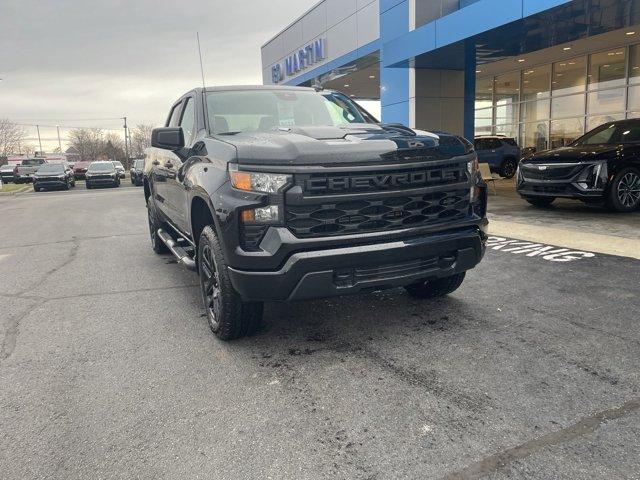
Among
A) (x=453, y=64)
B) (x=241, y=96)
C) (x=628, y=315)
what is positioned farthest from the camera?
(x=453, y=64)

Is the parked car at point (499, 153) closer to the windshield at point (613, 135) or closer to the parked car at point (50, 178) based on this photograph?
the windshield at point (613, 135)

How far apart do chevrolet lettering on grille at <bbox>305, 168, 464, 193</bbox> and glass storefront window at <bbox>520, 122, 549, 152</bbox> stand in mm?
19717

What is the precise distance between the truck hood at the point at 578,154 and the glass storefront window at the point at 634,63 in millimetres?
9838

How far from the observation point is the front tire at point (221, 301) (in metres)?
3.53

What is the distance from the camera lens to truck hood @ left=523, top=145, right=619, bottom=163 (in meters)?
8.90

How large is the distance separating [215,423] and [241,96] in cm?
312

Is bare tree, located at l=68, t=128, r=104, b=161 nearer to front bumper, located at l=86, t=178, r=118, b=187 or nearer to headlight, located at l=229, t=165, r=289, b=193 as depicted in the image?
front bumper, located at l=86, t=178, r=118, b=187

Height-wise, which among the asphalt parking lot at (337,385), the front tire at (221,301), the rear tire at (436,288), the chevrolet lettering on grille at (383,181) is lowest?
the asphalt parking lot at (337,385)

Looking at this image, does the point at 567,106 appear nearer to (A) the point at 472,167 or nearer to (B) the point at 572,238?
(B) the point at 572,238

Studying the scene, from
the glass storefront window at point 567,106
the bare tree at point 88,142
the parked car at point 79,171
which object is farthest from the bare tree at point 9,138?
the glass storefront window at point 567,106

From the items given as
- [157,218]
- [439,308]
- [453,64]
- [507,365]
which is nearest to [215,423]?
[507,365]

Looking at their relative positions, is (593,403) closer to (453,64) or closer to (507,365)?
(507,365)

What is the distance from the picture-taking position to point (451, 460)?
91.1 inches

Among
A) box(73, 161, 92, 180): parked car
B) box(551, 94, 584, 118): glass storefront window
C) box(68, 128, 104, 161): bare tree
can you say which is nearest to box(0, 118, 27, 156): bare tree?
box(68, 128, 104, 161): bare tree
